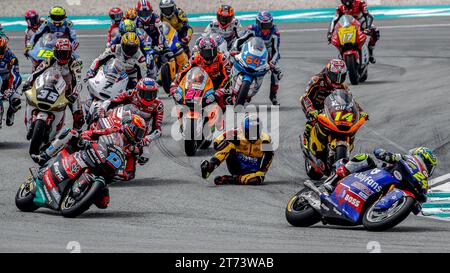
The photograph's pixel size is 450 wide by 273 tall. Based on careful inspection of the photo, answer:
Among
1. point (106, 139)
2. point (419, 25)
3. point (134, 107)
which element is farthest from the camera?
point (419, 25)

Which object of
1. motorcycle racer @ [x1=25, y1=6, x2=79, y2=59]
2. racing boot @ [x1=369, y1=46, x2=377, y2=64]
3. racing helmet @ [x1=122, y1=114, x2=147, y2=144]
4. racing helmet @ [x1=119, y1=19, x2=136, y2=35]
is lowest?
racing boot @ [x1=369, y1=46, x2=377, y2=64]

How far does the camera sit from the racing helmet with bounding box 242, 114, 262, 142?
16781 mm

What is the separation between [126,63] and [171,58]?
163 inches

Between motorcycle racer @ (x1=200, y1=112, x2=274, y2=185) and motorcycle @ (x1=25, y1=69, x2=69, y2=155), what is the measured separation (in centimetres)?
289

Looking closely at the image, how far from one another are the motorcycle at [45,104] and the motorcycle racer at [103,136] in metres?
1.36

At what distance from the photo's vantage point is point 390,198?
12609 millimetres

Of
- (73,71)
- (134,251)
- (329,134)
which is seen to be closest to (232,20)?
(73,71)

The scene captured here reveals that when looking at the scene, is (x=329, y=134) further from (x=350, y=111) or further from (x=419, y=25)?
(x=419, y=25)

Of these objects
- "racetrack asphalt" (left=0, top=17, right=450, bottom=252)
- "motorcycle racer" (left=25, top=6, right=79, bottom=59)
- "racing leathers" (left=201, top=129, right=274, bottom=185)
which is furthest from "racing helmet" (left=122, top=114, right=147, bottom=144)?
"motorcycle racer" (left=25, top=6, right=79, bottom=59)

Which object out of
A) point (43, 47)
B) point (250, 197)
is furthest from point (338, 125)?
point (43, 47)

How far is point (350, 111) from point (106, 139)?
10.8ft

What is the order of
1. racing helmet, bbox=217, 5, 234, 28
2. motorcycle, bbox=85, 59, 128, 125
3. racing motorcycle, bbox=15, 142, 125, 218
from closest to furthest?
racing motorcycle, bbox=15, 142, 125, 218
motorcycle, bbox=85, 59, 128, 125
racing helmet, bbox=217, 5, 234, 28

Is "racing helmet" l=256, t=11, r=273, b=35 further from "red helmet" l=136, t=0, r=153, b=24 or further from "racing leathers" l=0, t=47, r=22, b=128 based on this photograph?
"racing leathers" l=0, t=47, r=22, b=128
